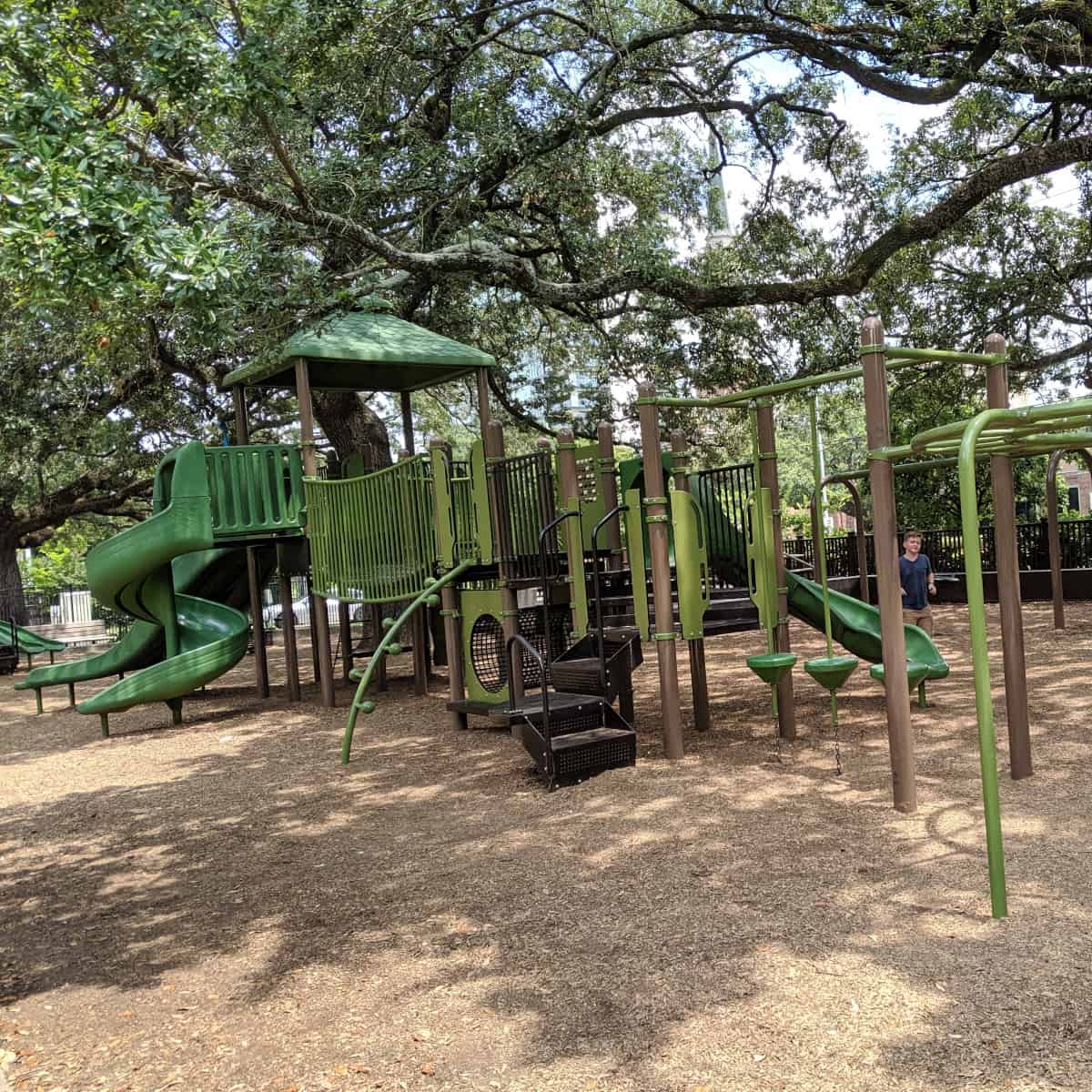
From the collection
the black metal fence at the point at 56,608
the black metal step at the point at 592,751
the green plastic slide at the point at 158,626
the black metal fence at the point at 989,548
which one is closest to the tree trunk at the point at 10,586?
the black metal fence at the point at 56,608

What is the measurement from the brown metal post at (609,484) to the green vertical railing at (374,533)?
65.8 inches

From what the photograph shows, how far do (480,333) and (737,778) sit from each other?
12255mm

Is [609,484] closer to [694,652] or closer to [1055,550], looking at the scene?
[694,652]

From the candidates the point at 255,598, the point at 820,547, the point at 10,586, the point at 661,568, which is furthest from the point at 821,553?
the point at 10,586

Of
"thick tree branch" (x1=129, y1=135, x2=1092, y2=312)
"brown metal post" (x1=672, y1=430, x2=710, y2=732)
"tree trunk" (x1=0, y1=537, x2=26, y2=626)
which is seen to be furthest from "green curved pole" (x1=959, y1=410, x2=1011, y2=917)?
"tree trunk" (x1=0, y1=537, x2=26, y2=626)

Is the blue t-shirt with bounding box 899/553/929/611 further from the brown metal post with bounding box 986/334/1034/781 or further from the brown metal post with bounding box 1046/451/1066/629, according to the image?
the brown metal post with bounding box 1046/451/1066/629

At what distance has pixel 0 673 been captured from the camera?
1988 cm

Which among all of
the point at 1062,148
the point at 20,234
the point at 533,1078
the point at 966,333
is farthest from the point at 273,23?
the point at 966,333

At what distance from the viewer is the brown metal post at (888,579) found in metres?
5.54

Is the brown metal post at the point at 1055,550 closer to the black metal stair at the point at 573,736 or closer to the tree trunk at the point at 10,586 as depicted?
the black metal stair at the point at 573,736

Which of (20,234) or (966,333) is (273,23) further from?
(966,333)

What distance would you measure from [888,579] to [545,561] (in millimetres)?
2896

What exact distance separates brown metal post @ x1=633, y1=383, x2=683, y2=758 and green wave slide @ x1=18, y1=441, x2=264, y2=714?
233 inches

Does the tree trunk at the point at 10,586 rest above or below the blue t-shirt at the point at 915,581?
above
